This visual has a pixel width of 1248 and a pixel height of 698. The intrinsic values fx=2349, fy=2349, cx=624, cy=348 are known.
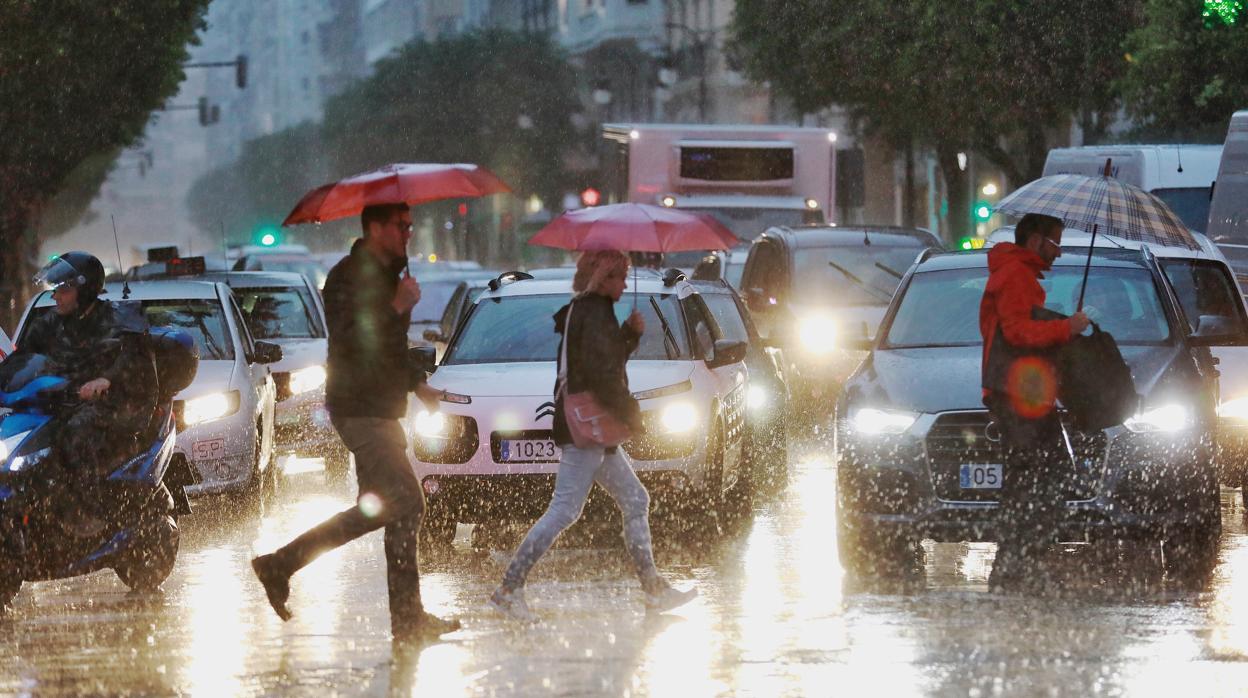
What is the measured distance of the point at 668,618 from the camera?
365 inches

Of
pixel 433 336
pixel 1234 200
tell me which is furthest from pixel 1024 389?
pixel 1234 200

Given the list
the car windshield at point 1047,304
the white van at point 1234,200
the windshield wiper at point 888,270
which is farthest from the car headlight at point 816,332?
the car windshield at point 1047,304

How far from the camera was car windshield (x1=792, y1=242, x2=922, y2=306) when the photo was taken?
2122 cm

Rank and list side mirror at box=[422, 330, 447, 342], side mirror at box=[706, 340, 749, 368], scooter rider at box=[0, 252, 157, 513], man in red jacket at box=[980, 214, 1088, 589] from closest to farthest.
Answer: man in red jacket at box=[980, 214, 1088, 589] → scooter rider at box=[0, 252, 157, 513] → side mirror at box=[706, 340, 749, 368] → side mirror at box=[422, 330, 447, 342]

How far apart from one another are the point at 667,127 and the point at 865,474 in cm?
1851

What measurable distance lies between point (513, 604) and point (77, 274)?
2.56 metres

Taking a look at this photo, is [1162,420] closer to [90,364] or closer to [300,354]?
[90,364]

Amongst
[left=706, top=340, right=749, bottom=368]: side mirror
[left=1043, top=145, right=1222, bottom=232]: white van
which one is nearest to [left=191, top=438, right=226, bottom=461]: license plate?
[left=706, top=340, right=749, bottom=368]: side mirror

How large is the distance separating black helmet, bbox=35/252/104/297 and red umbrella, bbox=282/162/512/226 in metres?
0.87

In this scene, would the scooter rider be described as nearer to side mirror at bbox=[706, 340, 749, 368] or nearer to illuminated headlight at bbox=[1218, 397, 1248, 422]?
side mirror at bbox=[706, 340, 749, 368]

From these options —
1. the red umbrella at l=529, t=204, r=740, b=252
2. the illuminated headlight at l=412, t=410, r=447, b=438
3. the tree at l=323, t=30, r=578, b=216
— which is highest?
the red umbrella at l=529, t=204, r=740, b=252

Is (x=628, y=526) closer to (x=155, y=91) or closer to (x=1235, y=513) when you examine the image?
(x=1235, y=513)

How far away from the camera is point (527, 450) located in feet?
39.4

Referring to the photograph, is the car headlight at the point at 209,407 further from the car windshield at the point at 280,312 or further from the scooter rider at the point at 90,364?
the car windshield at the point at 280,312
